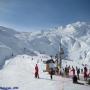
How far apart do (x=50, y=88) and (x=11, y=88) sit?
4154mm

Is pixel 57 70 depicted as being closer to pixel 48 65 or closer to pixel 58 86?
pixel 48 65

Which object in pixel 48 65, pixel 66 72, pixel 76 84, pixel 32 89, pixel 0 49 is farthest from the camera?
pixel 0 49

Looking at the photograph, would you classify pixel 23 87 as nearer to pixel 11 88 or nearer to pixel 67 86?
pixel 11 88

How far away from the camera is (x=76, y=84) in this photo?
2620 cm

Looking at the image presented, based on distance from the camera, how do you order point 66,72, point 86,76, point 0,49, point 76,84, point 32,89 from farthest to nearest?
point 0,49
point 66,72
point 86,76
point 76,84
point 32,89

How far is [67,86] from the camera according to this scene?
2519 cm

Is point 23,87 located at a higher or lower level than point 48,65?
lower

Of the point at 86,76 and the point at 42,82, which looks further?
the point at 86,76

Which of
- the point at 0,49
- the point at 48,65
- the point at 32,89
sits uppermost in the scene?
the point at 0,49

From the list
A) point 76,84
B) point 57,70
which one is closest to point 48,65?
point 57,70

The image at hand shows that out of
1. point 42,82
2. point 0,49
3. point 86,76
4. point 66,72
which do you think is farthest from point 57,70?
point 0,49

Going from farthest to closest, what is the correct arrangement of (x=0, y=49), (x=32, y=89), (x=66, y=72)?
1. (x=0, y=49)
2. (x=66, y=72)
3. (x=32, y=89)

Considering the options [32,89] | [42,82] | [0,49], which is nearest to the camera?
[32,89]

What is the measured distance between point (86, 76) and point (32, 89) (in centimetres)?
976
